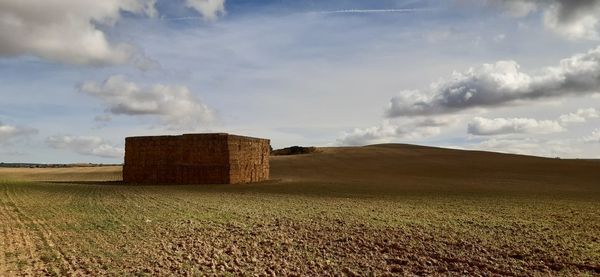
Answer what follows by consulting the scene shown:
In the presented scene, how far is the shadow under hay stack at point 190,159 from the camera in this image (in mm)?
37081

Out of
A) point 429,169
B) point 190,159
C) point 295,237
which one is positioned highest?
point 190,159

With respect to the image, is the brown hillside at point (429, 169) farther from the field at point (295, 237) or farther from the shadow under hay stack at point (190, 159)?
the field at point (295, 237)

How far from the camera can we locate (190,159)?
37.6 m

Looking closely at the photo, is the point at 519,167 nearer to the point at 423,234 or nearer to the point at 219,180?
the point at 219,180

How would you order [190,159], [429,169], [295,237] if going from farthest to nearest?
1. [429,169]
2. [190,159]
3. [295,237]

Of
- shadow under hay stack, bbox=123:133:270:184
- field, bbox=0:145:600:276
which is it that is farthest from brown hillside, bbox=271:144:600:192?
field, bbox=0:145:600:276

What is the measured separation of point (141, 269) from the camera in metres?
9.09

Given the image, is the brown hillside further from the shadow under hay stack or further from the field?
the field

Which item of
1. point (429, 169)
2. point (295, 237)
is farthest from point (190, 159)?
point (429, 169)

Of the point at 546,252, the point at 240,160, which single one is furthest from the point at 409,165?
the point at 546,252

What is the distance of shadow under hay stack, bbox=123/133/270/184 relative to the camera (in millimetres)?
37081

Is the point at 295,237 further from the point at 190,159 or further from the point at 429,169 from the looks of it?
the point at 429,169

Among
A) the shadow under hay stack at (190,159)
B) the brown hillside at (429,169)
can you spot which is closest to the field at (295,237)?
the shadow under hay stack at (190,159)

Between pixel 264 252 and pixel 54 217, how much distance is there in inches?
336
